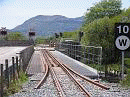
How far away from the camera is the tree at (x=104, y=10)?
70.5 metres

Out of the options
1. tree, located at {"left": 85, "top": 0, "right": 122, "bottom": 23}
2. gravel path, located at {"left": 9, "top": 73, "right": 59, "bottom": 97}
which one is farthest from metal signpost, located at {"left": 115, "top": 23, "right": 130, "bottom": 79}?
tree, located at {"left": 85, "top": 0, "right": 122, "bottom": 23}

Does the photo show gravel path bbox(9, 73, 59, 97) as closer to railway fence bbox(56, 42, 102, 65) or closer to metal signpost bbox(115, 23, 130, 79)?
metal signpost bbox(115, 23, 130, 79)

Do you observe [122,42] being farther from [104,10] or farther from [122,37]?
[104,10]

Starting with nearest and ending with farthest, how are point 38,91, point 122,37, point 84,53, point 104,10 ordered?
point 38,91 → point 122,37 → point 84,53 → point 104,10

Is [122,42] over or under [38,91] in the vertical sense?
over

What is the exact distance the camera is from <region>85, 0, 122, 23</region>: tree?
7050 cm

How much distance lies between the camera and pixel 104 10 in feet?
233

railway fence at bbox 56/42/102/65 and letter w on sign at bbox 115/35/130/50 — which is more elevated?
letter w on sign at bbox 115/35/130/50

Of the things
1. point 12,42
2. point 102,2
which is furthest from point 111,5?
point 12,42

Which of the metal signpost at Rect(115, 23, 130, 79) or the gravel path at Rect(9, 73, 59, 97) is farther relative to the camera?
the metal signpost at Rect(115, 23, 130, 79)

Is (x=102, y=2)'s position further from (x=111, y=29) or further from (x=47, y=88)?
(x=47, y=88)

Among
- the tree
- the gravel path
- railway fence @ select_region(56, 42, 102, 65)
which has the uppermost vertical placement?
the tree

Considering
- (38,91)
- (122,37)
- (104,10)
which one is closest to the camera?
(38,91)

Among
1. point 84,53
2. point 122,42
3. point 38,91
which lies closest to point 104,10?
point 84,53
